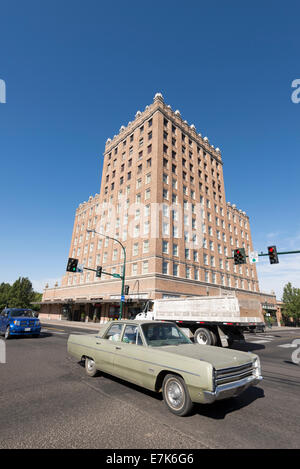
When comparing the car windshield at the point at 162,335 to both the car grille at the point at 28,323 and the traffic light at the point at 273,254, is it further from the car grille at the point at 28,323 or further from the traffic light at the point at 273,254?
the traffic light at the point at 273,254

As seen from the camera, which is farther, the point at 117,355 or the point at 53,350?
the point at 53,350

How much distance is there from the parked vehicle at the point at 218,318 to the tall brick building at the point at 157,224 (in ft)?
42.8

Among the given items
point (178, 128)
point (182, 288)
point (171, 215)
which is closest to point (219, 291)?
point (182, 288)

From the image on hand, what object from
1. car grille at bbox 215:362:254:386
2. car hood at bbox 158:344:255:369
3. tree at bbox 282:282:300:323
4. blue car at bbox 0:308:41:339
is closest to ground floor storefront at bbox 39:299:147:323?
blue car at bbox 0:308:41:339

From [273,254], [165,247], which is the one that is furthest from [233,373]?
[165,247]

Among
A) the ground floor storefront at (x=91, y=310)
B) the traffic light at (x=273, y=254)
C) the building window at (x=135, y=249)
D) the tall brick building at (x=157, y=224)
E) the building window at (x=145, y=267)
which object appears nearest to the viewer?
the traffic light at (x=273, y=254)

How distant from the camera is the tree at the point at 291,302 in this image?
160 feet

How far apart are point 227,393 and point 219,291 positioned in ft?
104

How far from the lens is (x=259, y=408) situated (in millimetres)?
4043

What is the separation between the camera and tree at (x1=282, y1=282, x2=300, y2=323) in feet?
160

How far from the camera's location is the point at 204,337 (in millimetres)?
10844

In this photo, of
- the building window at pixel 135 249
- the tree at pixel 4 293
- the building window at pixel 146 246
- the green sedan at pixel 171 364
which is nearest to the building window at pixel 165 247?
the building window at pixel 146 246

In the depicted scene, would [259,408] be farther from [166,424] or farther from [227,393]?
[166,424]

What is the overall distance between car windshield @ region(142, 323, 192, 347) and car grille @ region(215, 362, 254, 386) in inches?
53.5
